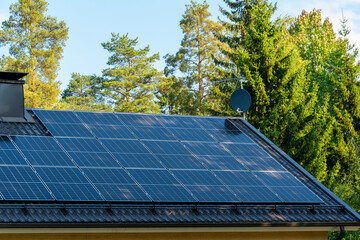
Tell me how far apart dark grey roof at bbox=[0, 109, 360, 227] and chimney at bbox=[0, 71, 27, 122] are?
0.48 metres

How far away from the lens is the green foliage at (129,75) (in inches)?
2628

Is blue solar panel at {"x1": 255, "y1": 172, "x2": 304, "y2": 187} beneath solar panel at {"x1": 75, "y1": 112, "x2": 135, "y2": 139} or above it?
beneath

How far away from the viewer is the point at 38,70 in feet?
206

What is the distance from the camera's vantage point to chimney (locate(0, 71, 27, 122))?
18.7 m

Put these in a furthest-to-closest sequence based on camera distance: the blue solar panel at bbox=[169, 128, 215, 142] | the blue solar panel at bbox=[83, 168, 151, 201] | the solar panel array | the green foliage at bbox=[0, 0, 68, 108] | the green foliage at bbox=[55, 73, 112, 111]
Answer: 1. the green foliage at bbox=[55, 73, 112, 111]
2. the green foliage at bbox=[0, 0, 68, 108]
3. the blue solar panel at bbox=[169, 128, 215, 142]
4. the blue solar panel at bbox=[83, 168, 151, 201]
5. the solar panel array

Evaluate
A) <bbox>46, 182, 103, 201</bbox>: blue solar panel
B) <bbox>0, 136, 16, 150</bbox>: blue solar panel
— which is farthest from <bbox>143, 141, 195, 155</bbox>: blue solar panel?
<bbox>0, 136, 16, 150</bbox>: blue solar panel

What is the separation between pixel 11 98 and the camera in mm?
19062

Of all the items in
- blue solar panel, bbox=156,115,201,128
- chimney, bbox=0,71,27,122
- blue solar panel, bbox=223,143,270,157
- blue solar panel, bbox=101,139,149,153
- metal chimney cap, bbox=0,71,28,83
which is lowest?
blue solar panel, bbox=223,143,270,157

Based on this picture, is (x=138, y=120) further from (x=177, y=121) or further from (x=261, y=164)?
(x=261, y=164)

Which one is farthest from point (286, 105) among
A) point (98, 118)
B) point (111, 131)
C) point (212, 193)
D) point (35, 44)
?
point (35, 44)

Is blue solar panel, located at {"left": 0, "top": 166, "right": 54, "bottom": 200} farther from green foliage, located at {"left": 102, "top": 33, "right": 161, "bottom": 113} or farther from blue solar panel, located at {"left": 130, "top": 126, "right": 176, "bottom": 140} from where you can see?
green foliage, located at {"left": 102, "top": 33, "right": 161, "bottom": 113}

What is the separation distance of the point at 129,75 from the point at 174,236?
171 ft

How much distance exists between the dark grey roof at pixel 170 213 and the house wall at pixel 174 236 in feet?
1.95

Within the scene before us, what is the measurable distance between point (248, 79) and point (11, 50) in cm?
3279
